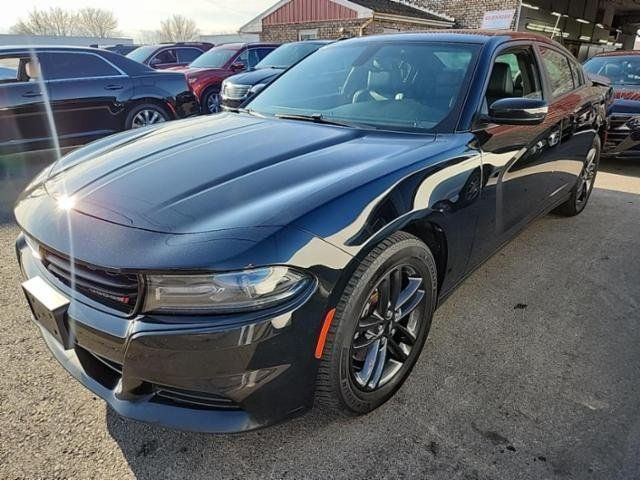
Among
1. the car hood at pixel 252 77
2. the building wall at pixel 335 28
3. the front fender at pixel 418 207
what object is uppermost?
the building wall at pixel 335 28

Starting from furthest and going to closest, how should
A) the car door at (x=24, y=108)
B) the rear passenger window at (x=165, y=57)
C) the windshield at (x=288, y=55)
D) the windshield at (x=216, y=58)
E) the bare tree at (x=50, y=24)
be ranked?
1. the bare tree at (x=50, y=24)
2. the rear passenger window at (x=165, y=57)
3. the windshield at (x=216, y=58)
4. the windshield at (x=288, y=55)
5. the car door at (x=24, y=108)

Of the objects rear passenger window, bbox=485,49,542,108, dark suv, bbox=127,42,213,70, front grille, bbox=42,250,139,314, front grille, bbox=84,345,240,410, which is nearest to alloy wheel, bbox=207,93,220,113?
dark suv, bbox=127,42,213,70

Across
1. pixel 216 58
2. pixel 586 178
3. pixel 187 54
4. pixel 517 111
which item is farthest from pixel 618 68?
pixel 187 54

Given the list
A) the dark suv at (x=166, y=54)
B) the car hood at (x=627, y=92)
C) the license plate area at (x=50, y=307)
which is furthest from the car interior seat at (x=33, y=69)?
the car hood at (x=627, y=92)

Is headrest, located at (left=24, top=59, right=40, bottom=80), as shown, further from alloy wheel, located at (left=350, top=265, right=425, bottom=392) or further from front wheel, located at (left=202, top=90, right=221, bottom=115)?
alloy wheel, located at (left=350, top=265, right=425, bottom=392)

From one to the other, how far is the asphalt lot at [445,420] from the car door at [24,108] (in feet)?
11.2

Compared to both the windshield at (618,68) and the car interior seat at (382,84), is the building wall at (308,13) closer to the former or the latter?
the windshield at (618,68)

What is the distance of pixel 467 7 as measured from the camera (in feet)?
66.4

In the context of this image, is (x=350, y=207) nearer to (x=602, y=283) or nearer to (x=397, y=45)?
(x=397, y=45)

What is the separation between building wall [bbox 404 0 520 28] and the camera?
60.7 feet

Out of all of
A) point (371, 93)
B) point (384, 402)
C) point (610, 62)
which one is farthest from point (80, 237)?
point (610, 62)

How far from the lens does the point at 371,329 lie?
1.99 m

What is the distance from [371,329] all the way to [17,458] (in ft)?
4.73

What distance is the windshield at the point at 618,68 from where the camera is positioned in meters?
7.38
